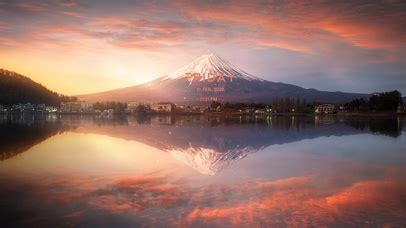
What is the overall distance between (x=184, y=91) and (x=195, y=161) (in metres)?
178

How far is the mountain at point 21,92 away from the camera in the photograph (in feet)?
470

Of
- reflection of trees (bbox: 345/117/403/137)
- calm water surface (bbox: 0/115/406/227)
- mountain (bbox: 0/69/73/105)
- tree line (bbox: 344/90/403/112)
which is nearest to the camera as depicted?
calm water surface (bbox: 0/115/406/227)

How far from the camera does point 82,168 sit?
13.8 m

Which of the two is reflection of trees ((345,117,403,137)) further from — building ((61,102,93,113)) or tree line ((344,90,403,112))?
building ((61,102,93,113))

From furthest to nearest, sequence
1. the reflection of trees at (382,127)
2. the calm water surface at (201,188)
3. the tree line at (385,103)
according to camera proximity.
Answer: the tree line at (385,103) → the reflection of trees at (382,127) → the calm water surface at (201,188)

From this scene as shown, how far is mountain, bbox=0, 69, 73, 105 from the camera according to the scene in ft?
470

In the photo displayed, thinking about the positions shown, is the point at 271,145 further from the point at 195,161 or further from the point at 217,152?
the point at 195,161

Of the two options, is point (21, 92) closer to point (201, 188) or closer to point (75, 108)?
point (75, 108)

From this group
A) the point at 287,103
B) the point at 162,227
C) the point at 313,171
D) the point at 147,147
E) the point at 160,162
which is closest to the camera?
the point at 162,227

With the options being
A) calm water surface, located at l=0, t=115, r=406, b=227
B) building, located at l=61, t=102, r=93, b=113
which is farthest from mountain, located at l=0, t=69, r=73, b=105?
calm water surface, located at l=0, t=115, r=406, b=227

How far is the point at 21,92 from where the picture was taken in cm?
14762

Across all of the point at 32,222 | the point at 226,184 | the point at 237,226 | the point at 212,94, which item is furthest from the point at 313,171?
the point at 212,94

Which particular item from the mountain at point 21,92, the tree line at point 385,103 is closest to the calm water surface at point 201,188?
the tree line at point 385,103

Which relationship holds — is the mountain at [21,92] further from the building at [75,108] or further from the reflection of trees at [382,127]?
the reflection of trees at [382,127]
